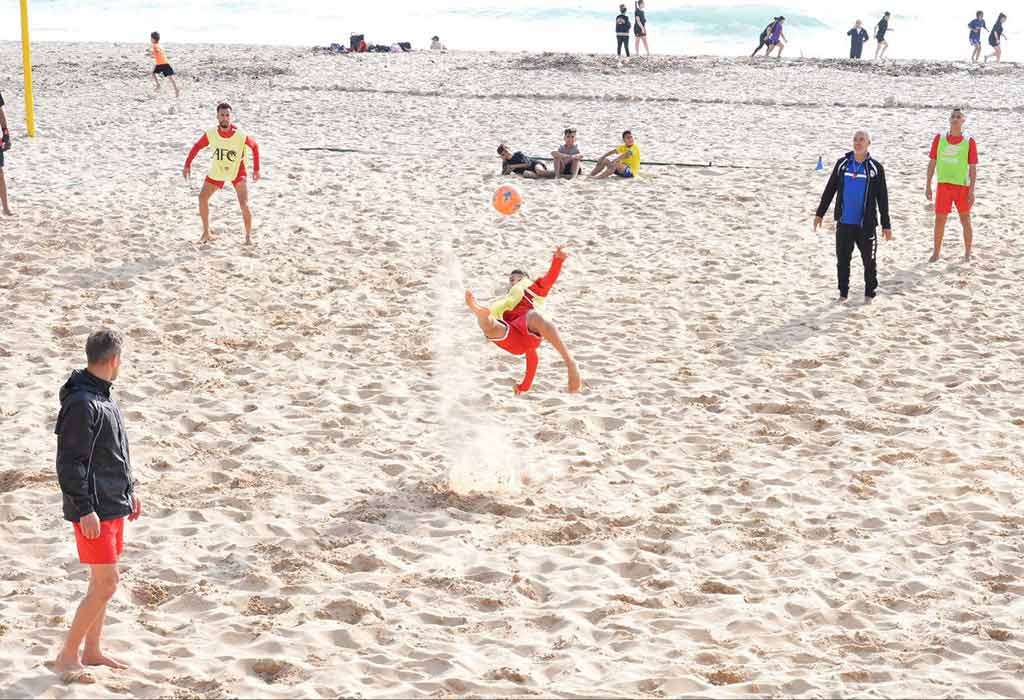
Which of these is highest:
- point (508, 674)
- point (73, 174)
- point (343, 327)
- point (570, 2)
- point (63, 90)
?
point (570, 2)

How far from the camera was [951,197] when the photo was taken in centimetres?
1243

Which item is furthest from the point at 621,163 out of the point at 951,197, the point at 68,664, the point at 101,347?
the point at 68,664

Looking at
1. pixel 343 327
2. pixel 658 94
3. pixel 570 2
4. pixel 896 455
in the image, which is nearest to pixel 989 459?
pixel 896 455

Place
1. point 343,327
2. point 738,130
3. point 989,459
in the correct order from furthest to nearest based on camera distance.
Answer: point 738,130
point 343,327
point 989,459

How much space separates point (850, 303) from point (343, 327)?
4.84m

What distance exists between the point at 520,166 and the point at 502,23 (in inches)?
1716


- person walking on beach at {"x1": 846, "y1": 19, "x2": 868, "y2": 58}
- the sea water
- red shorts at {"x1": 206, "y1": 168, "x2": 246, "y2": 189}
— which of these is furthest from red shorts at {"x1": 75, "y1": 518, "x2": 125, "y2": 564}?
the sea water

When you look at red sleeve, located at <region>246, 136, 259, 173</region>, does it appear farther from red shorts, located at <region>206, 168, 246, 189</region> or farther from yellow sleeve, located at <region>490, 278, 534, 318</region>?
yellow sleeve, located at <region>490, 278, 534, 318</region>

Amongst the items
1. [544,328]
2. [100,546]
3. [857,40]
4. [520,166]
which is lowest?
[100,546]

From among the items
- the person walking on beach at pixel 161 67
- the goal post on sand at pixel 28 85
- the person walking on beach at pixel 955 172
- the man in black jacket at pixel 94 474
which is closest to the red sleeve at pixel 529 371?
the man in black jacket at pixel 94 474

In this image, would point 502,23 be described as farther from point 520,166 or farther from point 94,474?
point 94,474

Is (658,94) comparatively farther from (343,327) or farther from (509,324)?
(509,324)

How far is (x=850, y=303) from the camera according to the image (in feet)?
37.4

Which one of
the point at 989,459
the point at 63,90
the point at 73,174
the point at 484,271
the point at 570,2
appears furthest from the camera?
the point at 570,2
